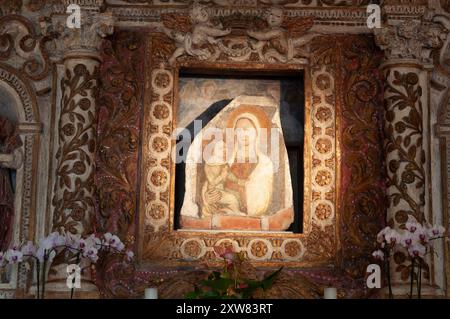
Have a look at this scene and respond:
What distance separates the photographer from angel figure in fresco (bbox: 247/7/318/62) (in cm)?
838

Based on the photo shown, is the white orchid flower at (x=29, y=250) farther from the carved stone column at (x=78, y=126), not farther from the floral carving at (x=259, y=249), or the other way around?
the floral carving at (x=259, y=249)

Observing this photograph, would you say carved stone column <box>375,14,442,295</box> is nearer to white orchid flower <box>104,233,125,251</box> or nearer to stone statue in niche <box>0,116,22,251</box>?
white orchid flower <box>104,233,125,251</box>

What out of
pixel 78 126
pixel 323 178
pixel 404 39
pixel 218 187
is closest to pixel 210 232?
pixel 218 187

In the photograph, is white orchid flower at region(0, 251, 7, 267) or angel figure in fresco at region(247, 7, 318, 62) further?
angel figure in fresco at region(247, 7, 318, 62)

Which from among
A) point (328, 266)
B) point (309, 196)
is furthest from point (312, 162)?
point (328, 266)

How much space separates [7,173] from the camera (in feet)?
27.4

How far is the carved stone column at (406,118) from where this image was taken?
25.8 ft

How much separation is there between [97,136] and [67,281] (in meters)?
1.32

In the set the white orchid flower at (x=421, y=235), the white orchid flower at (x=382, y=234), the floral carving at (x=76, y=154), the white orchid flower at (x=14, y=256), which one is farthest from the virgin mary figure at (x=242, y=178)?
the white orchid flower at (x=14, y=256)

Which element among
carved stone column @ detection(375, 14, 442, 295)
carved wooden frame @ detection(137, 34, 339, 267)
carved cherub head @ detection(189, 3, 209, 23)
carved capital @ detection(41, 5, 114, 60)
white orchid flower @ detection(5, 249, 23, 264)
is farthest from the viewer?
carved cherub head @ detection(189, 3, 209, 23)

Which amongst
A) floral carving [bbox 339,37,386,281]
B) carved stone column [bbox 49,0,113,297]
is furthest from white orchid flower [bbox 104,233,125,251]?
floral carving [bbox 339,37,386,281]

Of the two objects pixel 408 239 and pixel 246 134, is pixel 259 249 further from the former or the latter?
pixel 408 239

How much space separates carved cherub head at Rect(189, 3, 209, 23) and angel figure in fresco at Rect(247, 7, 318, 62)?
0.41 metres

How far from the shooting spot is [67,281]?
753 cm
